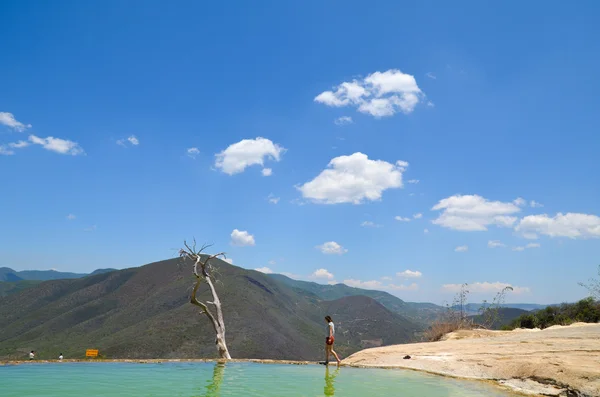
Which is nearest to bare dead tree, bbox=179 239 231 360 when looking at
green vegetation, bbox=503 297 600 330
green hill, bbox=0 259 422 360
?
green vegetation, bbox=503 297 600 330

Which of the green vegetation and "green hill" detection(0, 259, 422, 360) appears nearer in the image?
the green vegetation

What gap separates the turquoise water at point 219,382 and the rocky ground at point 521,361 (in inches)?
55.5

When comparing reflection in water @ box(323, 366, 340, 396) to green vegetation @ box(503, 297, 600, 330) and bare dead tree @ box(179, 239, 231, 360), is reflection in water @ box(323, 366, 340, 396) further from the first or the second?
green vegetation @ box(503, 297, 600, 330)

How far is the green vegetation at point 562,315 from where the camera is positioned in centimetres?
5231

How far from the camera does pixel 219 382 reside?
14109 millimetres

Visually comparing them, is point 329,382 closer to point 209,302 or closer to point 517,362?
point 517,362

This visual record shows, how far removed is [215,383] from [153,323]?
109 metres

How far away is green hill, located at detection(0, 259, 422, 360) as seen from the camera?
10169cm

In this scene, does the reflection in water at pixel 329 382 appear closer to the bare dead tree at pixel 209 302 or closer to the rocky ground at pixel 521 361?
the rocky ground at pixel 521 361

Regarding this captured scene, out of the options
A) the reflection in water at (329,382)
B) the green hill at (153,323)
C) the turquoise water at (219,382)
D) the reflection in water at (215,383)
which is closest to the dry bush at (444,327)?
the turquoise water at (219,382)

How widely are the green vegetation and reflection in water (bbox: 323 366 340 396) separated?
1740 inches

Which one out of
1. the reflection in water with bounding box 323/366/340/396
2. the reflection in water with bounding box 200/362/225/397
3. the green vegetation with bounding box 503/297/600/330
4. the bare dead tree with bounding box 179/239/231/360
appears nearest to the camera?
the reflection in water with bounding box 200/362/225/397

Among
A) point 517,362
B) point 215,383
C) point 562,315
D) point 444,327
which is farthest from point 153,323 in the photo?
point 517,362

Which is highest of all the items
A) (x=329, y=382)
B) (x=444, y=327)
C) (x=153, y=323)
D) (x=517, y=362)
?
(x=444, y=327)
